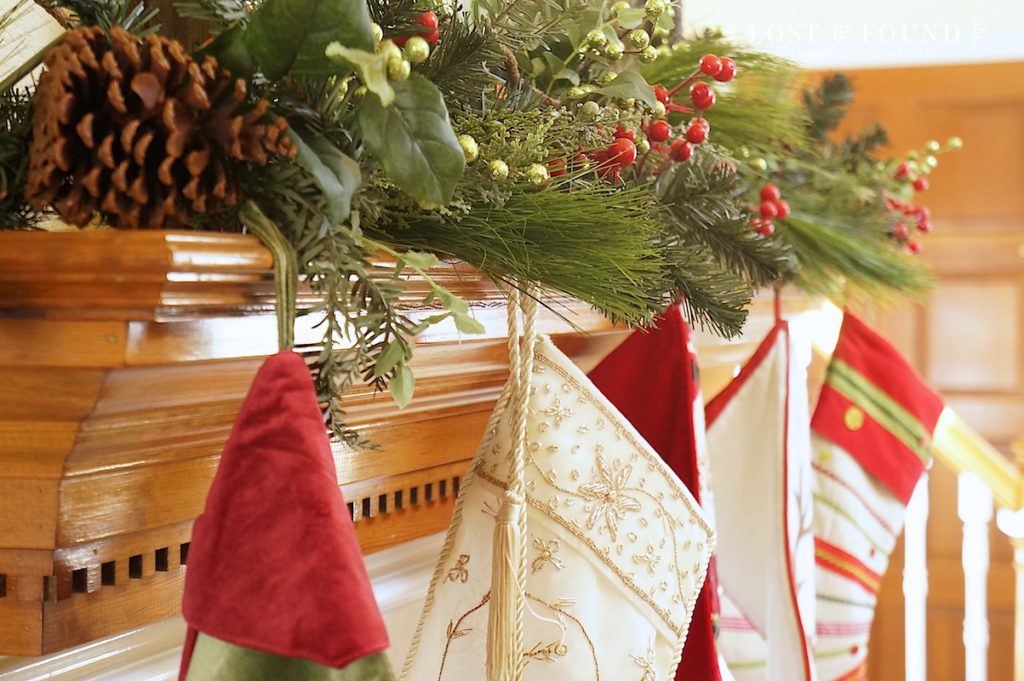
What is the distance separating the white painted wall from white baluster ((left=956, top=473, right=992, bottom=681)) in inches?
51.3

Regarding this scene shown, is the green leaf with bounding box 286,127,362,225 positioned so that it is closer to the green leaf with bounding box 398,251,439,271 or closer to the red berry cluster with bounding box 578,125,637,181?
the green leaf with bounding box 398,251,439,271

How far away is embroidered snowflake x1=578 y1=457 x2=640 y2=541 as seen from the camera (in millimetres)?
616

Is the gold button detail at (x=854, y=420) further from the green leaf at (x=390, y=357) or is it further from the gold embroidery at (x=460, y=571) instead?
the green leaf at (x=390, y=357)

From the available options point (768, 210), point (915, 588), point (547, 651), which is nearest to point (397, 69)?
point (547, 651)

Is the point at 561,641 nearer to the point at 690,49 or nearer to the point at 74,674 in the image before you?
the point at 74,674

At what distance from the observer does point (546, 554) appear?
0.61 m

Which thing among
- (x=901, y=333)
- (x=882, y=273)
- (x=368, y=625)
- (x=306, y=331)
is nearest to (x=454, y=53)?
(x=306, y=331)

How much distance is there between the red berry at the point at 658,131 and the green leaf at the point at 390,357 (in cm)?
30

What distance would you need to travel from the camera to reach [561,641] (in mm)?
600

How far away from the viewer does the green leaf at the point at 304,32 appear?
375 millimetres

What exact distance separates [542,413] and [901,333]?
2320 millimetres

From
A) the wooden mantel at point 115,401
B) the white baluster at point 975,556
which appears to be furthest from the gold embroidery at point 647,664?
the white baluster at point 975,556

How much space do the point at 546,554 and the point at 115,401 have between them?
0.97 ft

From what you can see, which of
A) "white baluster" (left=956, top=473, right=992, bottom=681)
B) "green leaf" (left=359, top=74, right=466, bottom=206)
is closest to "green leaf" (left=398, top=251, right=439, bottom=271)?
"green leaf" (left=359, top=74, right=466, bottom=206)
